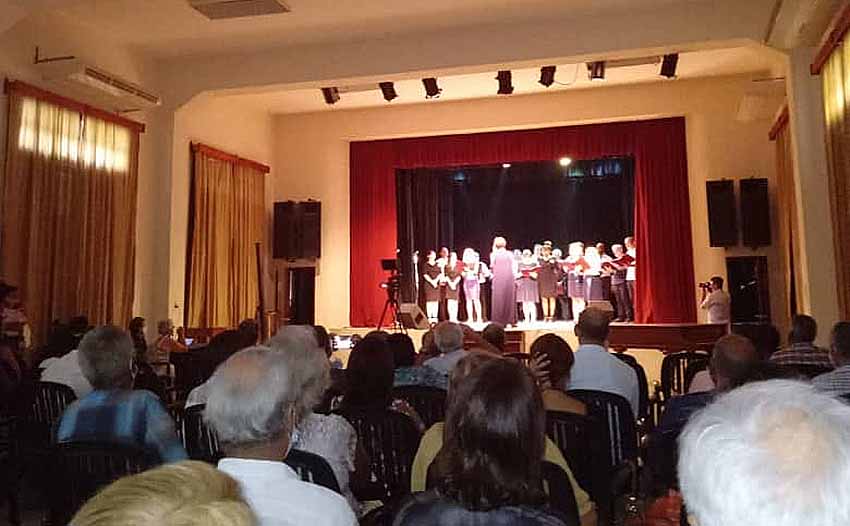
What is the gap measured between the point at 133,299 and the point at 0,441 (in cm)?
496

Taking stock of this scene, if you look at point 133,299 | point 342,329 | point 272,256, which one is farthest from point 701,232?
point 133,299

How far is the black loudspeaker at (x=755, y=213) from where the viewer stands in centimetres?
1034

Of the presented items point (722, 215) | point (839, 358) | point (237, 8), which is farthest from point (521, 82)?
point (839, 358)

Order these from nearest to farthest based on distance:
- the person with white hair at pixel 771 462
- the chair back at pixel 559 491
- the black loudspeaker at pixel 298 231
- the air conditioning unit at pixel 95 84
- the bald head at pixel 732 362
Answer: the person with white hair at pixel 771 462, the chair back at pixel 559 491, the bald head at pixel 732 362, the air conditioning unit at pixel 95 84, the black loudspeaker at pixel 298 231

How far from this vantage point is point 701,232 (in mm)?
11117

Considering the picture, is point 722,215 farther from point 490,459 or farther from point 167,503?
point 167,503

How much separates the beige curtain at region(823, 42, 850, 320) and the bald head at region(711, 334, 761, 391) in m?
4.13

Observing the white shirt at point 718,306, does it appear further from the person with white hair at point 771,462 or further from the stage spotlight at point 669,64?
the person with white hair at point 771,462

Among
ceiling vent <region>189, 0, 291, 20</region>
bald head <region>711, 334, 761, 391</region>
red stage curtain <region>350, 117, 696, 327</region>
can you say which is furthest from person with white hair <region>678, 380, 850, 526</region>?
red stage curtain <region>350, 117, 696, 327</region>

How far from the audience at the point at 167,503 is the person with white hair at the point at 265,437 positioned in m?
0.78

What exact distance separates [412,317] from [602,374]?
6.76m

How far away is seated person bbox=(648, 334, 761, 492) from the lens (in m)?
2.60

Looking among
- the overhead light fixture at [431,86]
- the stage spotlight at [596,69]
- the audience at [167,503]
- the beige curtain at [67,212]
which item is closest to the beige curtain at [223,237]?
the beige curtain at [67,212]

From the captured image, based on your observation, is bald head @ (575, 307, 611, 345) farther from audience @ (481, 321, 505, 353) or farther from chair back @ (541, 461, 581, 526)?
chair back @ (541, 461, 581, 526)
